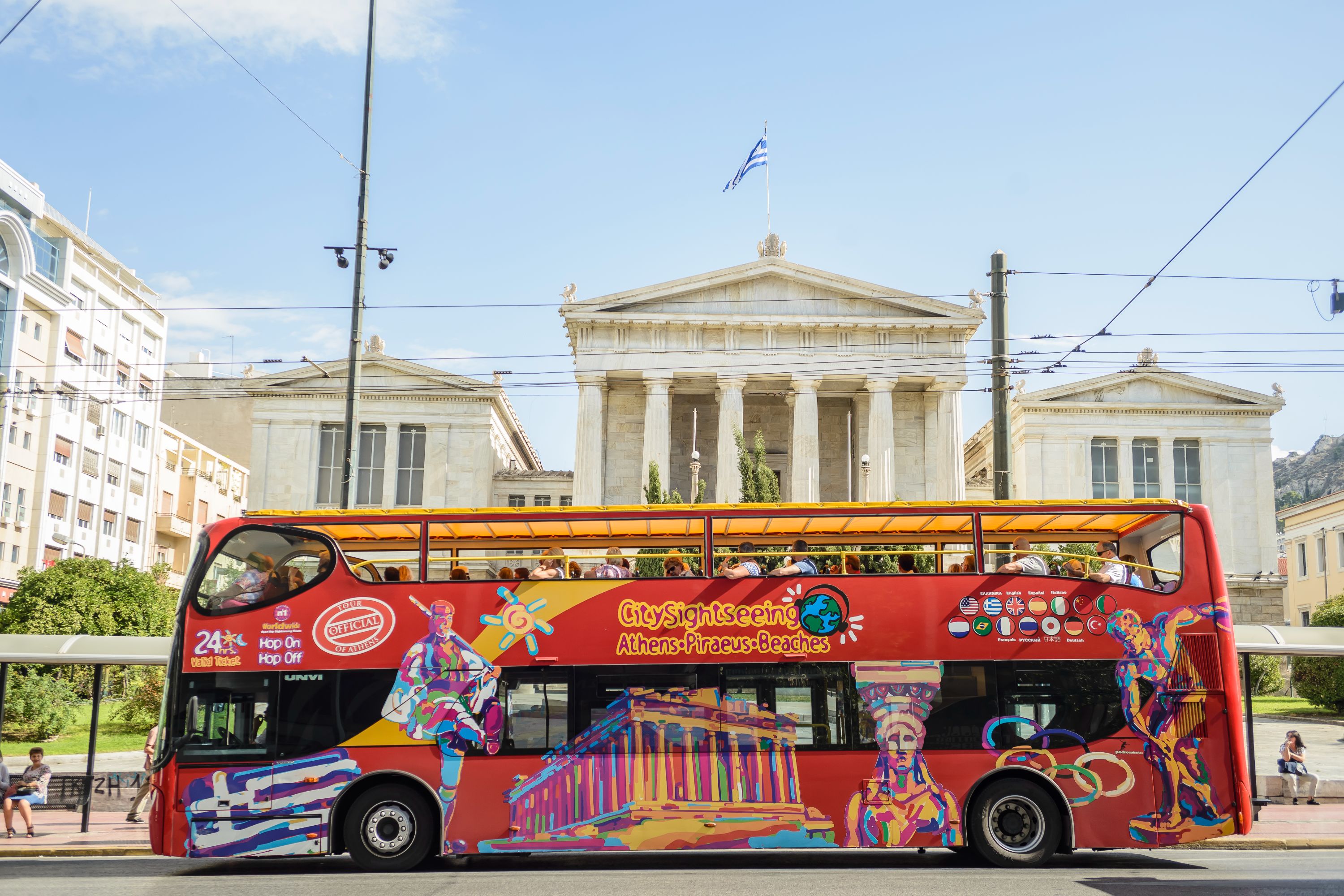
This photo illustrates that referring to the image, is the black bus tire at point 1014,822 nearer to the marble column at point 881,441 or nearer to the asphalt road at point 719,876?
the asphalt road at point 719,876

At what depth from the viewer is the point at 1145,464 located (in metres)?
50.9

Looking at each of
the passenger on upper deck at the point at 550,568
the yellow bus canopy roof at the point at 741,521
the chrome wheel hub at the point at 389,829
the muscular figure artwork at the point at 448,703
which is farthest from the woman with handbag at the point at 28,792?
the passenger on upper deck at the point at 550,568

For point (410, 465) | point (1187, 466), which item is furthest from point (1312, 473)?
point (410, 465)

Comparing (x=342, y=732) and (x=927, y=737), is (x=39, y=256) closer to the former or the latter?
(x=342, y=732)

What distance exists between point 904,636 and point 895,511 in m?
1.39

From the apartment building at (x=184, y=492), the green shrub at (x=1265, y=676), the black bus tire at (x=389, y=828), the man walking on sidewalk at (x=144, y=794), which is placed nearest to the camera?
the black bus tire at (x=389, y=828)

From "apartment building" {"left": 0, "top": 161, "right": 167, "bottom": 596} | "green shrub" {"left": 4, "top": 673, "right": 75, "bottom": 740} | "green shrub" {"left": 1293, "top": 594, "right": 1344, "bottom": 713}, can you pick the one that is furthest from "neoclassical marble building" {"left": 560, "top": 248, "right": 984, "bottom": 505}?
"green shrub" {"left": 4, "top": 673, "right": 75, "bottom": 740}

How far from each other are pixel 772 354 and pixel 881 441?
592 cm

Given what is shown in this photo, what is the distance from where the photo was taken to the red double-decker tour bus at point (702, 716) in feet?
39.5

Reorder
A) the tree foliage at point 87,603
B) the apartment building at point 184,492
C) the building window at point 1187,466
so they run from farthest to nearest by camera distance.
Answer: the apartment building at point 184,492 → the building window at point 1187,466 → the tree foliage at point 87,603

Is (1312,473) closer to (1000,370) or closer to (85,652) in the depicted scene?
(1000,370)

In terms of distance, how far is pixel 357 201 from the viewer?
1728 centimetres

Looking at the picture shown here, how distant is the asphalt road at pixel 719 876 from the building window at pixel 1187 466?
1574 inches

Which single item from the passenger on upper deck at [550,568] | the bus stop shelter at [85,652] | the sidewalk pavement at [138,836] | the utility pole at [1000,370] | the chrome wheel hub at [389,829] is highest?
the utility pole at [1000,370]
